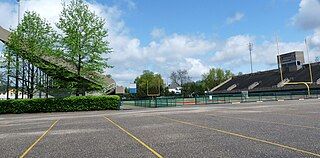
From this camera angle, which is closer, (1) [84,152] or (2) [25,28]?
(1) [84,152]

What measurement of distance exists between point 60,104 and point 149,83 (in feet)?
313

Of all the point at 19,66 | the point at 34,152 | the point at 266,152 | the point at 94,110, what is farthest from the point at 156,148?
the point at 19,66

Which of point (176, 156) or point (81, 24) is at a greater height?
point (81, 24)

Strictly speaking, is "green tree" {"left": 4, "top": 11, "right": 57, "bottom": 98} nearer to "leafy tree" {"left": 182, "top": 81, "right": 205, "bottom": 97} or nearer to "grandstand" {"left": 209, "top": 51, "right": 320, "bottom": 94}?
"grandstand" {"left": 209, "top": 51, "right": 320, "bottom": 94}

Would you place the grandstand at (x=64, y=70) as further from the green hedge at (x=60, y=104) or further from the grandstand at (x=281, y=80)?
the grandstand at (x=281, y=80)

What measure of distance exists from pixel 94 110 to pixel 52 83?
5.79 m

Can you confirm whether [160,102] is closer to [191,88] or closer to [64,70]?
[64,70]

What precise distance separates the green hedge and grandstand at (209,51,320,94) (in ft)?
155

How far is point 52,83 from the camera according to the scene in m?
27.5

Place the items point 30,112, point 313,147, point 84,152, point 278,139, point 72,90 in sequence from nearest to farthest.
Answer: point 313,147
point 84,152
point 278,139
point 30,112
point 72,90

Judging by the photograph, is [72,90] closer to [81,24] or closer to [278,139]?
[81,24]

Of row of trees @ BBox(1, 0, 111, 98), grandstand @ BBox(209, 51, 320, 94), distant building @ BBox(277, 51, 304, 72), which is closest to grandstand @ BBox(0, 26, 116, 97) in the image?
row of trees @ BBox(1, 0, 111, 98)

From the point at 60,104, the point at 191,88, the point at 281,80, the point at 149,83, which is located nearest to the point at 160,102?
the point at 60,104

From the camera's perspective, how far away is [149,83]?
397ft
